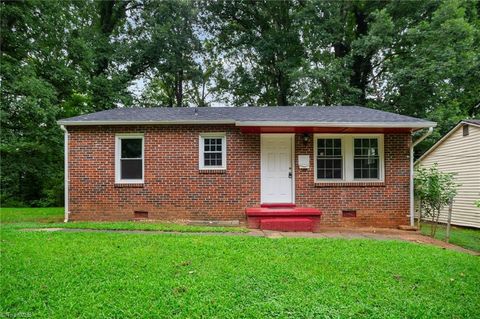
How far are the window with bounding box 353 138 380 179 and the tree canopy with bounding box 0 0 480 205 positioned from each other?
6959 millimetres

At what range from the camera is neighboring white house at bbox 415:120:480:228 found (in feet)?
34.8

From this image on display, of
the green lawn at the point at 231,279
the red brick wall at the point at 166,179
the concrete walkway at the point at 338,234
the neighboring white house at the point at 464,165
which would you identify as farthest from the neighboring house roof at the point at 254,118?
the neighboring white house at the point at 464,165

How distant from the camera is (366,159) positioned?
29.1 ft

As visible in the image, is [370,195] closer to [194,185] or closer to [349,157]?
[349,157]

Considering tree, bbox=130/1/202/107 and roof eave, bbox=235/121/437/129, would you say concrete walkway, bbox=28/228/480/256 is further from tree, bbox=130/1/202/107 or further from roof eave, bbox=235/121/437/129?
tree, bbox=130/1/202/107

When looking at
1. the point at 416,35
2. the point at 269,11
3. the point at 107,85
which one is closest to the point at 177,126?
the point at 107,85

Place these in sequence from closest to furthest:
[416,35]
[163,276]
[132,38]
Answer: [163,276]
[416,35]
[132,38]

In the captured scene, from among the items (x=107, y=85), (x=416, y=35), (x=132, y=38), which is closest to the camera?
(x=416, y=35)

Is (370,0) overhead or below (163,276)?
overhead

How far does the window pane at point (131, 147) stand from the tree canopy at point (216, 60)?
691cm

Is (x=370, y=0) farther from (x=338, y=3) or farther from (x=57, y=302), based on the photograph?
(x=57, y=302)

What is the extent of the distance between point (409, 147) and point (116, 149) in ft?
28.2

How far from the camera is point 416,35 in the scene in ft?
49.9

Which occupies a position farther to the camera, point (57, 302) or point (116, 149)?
point (116, 149)
